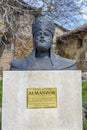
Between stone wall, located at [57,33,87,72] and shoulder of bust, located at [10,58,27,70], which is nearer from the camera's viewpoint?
shoulder of bust, located at [10,58,27,70]

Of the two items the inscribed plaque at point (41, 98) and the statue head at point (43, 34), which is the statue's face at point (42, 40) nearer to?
the statue head at point (43, 34)

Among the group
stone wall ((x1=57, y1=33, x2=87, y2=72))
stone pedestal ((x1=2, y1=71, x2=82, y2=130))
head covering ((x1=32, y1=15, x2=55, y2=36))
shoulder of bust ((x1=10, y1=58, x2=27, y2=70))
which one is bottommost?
stone pedestal ((x1=2, y1=71, x2=82, y2=130))

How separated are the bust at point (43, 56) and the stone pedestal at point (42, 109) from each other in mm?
190

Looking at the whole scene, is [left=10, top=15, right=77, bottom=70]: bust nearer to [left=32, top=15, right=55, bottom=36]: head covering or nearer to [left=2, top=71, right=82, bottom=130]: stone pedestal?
[left=32, top=15, right=55, bottom=36]: head covering

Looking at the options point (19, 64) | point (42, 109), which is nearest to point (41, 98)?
point (42, 109)

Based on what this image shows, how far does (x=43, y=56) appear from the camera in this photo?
4.16 m

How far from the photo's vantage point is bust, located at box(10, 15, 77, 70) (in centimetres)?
405

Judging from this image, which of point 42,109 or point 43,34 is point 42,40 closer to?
Answer: point 43,34

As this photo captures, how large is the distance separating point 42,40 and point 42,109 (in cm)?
81

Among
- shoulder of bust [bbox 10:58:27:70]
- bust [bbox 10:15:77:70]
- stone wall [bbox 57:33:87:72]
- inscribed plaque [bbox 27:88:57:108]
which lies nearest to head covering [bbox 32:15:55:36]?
bust [bbox 10:15:77:70]

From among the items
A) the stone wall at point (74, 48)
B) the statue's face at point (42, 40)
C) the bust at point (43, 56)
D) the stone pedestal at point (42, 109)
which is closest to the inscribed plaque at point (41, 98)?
the stone pedestal at point (42, 109)

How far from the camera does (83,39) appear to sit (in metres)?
22.8

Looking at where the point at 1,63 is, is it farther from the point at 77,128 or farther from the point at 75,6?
the point at 77,128

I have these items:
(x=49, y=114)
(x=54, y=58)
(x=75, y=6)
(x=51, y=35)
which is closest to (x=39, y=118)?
(x=49, y=114)
